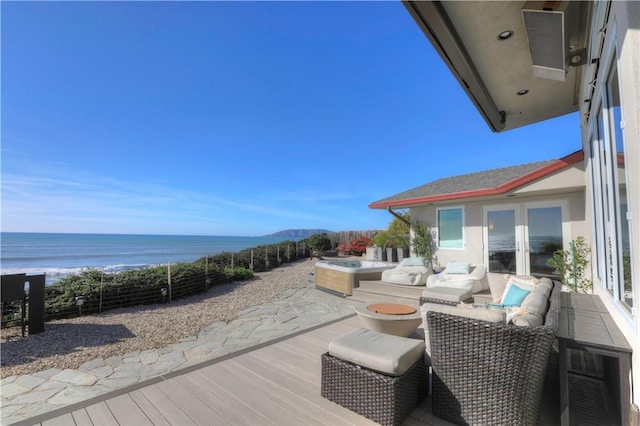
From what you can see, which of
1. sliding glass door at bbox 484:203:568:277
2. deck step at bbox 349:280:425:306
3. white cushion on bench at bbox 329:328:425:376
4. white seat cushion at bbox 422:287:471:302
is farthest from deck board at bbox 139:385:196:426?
sliding glass door at bbox 484:203:568:277

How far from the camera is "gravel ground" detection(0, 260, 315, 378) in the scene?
12.9 ft

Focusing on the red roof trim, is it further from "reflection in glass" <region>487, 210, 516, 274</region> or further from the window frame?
"reflection in glass" <region>487, 210, 516, 274</region>

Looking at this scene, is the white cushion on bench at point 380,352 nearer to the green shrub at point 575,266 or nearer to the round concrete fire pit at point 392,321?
the round concrete fire pit at point 392,321

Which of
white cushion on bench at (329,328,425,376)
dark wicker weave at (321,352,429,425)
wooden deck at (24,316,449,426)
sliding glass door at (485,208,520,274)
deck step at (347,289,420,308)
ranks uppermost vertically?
sliding glass door at (485,208,520,274)

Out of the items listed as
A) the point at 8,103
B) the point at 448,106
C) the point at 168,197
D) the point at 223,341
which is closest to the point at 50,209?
the point at 168,197

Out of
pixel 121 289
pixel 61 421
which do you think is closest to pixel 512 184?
pixel 61 421

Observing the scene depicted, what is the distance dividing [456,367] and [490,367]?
230 millimetres

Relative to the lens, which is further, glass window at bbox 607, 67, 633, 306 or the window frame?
the window frame

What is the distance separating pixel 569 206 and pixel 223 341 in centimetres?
746

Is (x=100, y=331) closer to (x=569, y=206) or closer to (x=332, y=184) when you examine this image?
(x=569, y=206)

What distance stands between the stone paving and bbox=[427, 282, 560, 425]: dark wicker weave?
2.97 meters

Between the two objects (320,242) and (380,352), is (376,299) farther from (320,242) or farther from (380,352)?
(320,242)

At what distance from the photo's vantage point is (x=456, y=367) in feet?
6.48

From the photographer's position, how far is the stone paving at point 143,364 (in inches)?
111
